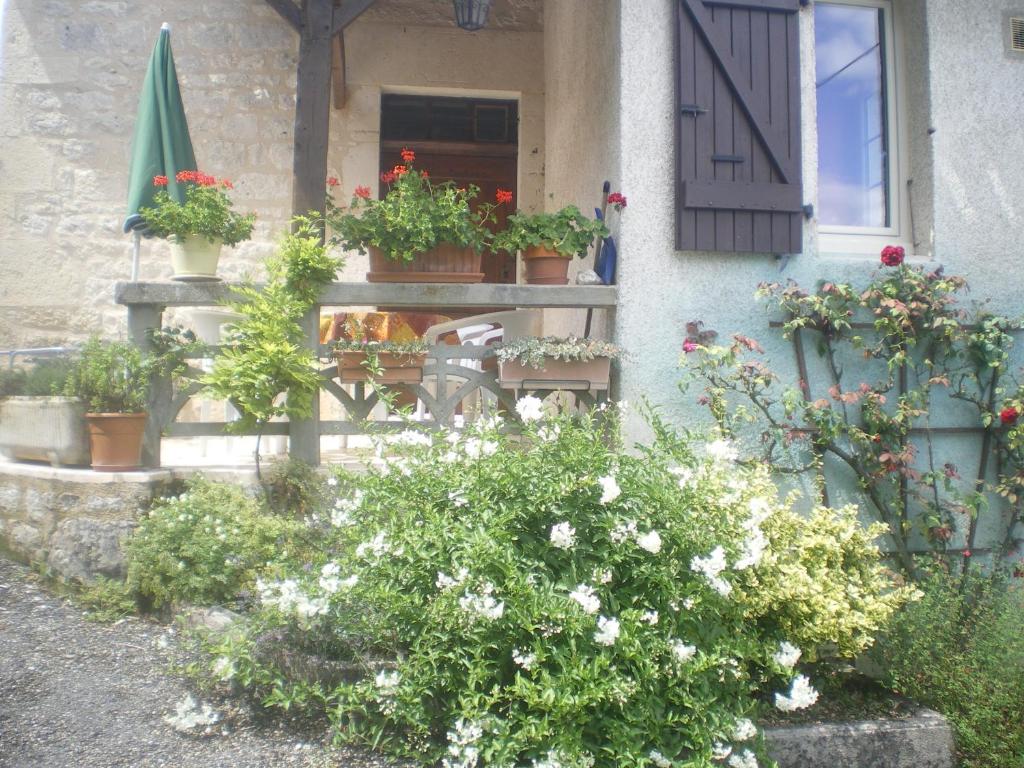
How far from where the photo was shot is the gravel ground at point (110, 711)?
288 cm

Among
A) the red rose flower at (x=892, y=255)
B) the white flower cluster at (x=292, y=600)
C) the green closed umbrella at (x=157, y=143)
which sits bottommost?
the white flower cluster at (x=292, y=600)

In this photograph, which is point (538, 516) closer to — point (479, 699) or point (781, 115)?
point (479, 699)

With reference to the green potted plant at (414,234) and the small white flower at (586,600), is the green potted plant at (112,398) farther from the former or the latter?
the small white flower at (586,600)

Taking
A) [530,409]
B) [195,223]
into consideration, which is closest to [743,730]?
[530,409]

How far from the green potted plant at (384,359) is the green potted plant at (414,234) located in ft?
1.17

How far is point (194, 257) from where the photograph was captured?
4.54 m

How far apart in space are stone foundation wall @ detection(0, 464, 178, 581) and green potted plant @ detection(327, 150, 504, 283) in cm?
145

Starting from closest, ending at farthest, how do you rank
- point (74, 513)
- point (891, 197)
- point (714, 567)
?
point (714, 567) < point (74, 513) < point (891, 197)

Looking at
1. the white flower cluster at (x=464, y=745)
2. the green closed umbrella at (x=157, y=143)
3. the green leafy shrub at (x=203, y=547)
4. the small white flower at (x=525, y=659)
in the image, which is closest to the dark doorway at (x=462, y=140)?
the green closed umbrella at (x=157, y=143)

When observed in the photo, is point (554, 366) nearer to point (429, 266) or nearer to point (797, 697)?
point (429, 266)

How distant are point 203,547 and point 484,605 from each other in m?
1.66

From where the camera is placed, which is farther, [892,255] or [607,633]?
[892,255]

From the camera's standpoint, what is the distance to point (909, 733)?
327 centimetres

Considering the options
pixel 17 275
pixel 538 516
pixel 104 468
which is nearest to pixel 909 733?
pixel 538 516
